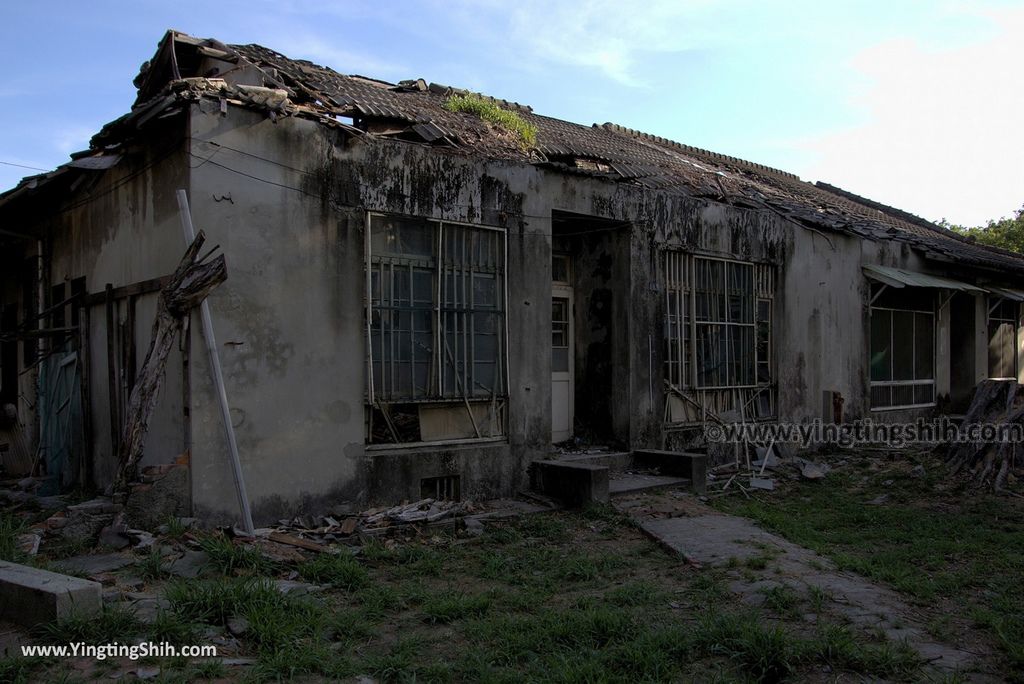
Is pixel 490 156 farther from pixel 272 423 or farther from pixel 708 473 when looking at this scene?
pixel 708 473

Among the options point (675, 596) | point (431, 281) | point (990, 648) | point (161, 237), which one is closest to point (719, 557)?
point (675, 596)

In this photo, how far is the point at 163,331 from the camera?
6.49 m

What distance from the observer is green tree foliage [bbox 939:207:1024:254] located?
2900cm

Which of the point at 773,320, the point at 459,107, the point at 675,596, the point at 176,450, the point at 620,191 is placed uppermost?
the point at 459,107

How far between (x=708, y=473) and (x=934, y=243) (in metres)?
8.89

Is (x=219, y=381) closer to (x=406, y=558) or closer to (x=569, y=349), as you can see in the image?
(x=406, y=558)

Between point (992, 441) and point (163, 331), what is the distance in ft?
31.5

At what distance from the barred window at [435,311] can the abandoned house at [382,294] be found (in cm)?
2

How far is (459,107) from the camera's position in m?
10.4

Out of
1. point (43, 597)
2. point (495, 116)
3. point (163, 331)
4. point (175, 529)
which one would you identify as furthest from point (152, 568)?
point (495, 116)

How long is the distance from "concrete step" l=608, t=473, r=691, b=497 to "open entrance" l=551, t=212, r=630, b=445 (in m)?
0.68

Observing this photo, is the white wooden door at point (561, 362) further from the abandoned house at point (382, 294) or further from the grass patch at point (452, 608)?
the grass patch at point (452, 608)

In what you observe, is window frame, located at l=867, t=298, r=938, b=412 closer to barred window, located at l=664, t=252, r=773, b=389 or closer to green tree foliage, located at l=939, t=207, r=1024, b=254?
barred window, located at l=664, t=252, r=773, b=389

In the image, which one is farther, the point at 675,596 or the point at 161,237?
the point at 161,237
